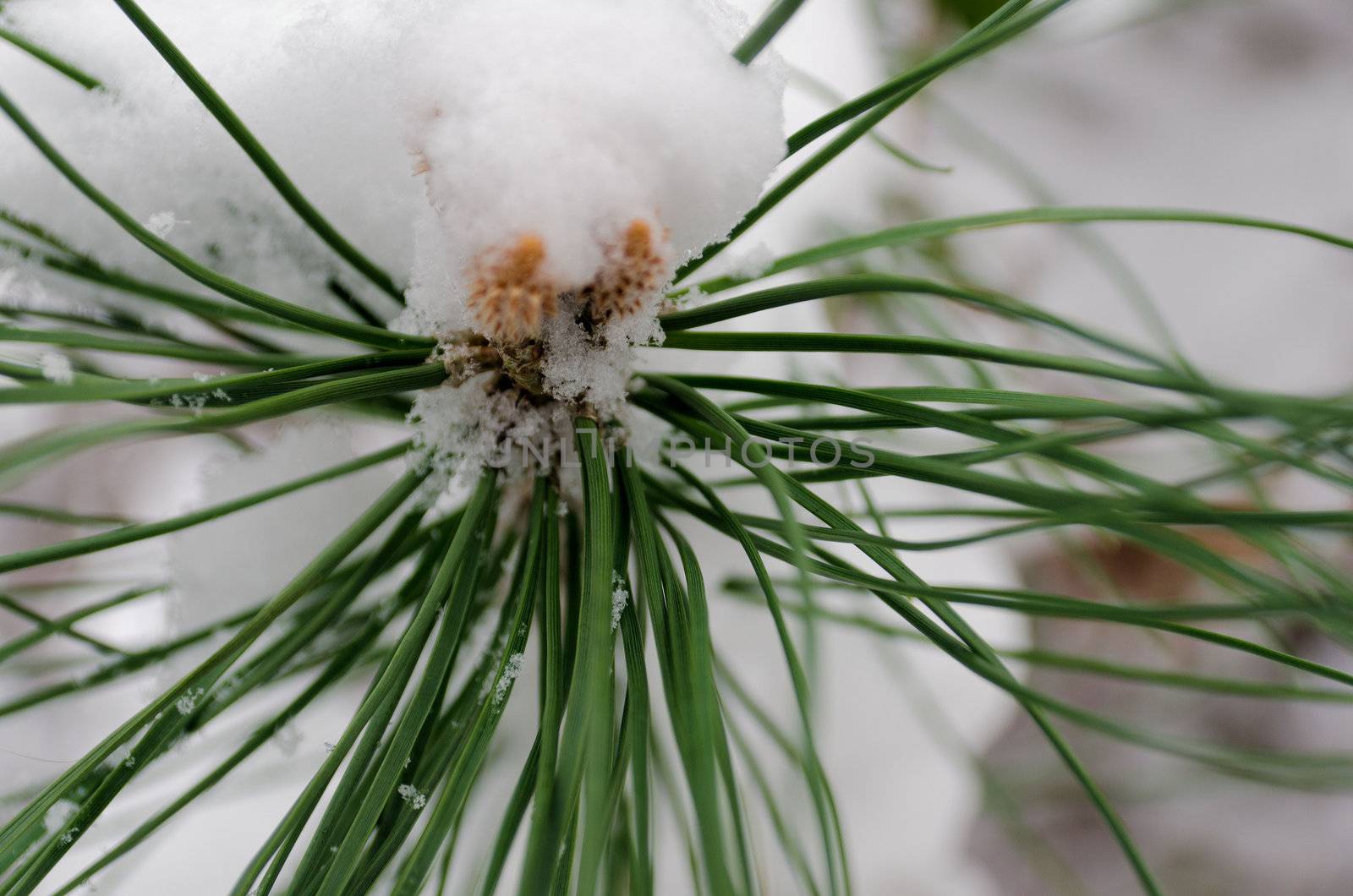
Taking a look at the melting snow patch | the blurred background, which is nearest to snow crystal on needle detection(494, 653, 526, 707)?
the melting snow patch

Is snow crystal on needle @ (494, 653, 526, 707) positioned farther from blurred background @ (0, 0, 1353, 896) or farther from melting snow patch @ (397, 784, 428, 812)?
blurred background @ (0, 0, 1353, 896)

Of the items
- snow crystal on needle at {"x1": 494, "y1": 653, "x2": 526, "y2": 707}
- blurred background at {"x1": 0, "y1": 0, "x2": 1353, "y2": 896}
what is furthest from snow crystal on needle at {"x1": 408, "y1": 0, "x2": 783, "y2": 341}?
blurred background at {"x1": 0, "y1": 0, "x2": 1353, "y2": 896}

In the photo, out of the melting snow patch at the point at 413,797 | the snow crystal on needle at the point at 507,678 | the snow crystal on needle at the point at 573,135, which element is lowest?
the melting snow patch at the point at 413,797

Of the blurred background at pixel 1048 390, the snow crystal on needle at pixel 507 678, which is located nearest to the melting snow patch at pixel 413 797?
the snow crystal on needle at pixel 507 678

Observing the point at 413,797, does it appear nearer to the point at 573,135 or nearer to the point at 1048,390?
the point at 573,135

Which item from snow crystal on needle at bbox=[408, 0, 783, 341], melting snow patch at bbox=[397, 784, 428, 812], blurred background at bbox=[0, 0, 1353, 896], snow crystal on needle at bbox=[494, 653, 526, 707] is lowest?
melting snow patch at bbox=[397, 784, 428, 812]

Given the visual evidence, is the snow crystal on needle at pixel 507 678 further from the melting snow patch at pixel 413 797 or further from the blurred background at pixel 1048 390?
the blurred background at pixel 1048 390

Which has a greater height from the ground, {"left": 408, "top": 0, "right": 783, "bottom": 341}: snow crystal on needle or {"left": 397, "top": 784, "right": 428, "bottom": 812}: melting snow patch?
{"left": 408, "top": 0, "right": 783, "bottom": 341}: snow crystal on needle

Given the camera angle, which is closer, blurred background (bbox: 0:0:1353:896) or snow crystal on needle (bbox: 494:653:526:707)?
snow crystal on needle (bbox: 494:653:526:707)
